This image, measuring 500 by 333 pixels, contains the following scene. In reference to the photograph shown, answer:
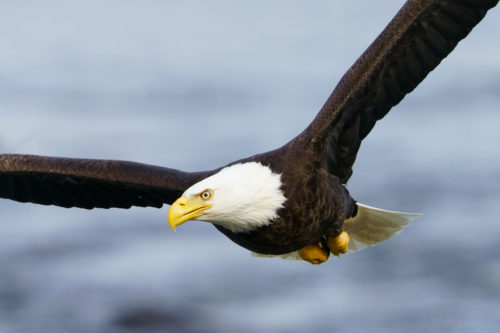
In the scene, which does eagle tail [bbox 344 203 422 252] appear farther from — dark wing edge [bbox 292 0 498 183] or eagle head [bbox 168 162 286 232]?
eagle head [bbox 168 162 286 232]

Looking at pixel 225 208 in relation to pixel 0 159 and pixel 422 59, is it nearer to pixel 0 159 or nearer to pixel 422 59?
pixel 422 59

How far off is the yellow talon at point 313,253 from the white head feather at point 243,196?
1.20 metres

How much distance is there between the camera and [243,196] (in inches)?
396

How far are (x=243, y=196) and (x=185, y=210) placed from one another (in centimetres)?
40

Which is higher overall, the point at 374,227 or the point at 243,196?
the point at 374,227

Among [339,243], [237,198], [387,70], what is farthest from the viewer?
[339,243]

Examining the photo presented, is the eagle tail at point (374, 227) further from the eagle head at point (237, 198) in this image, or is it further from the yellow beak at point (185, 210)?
the yellow beak at point (185, 210)

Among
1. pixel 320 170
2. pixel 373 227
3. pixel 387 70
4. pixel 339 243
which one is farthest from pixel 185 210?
pixel 373 227

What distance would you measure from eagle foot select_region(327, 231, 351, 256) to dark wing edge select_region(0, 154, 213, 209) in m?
1.17

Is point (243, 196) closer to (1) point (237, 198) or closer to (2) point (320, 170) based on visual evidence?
(1) point (237, 198)

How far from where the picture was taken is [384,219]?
12.1 metres

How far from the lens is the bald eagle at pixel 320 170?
10.1 meters

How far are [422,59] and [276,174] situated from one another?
137 cm

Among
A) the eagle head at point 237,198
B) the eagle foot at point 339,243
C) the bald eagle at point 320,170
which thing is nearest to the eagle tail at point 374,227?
the bald eagle at point 320,170
